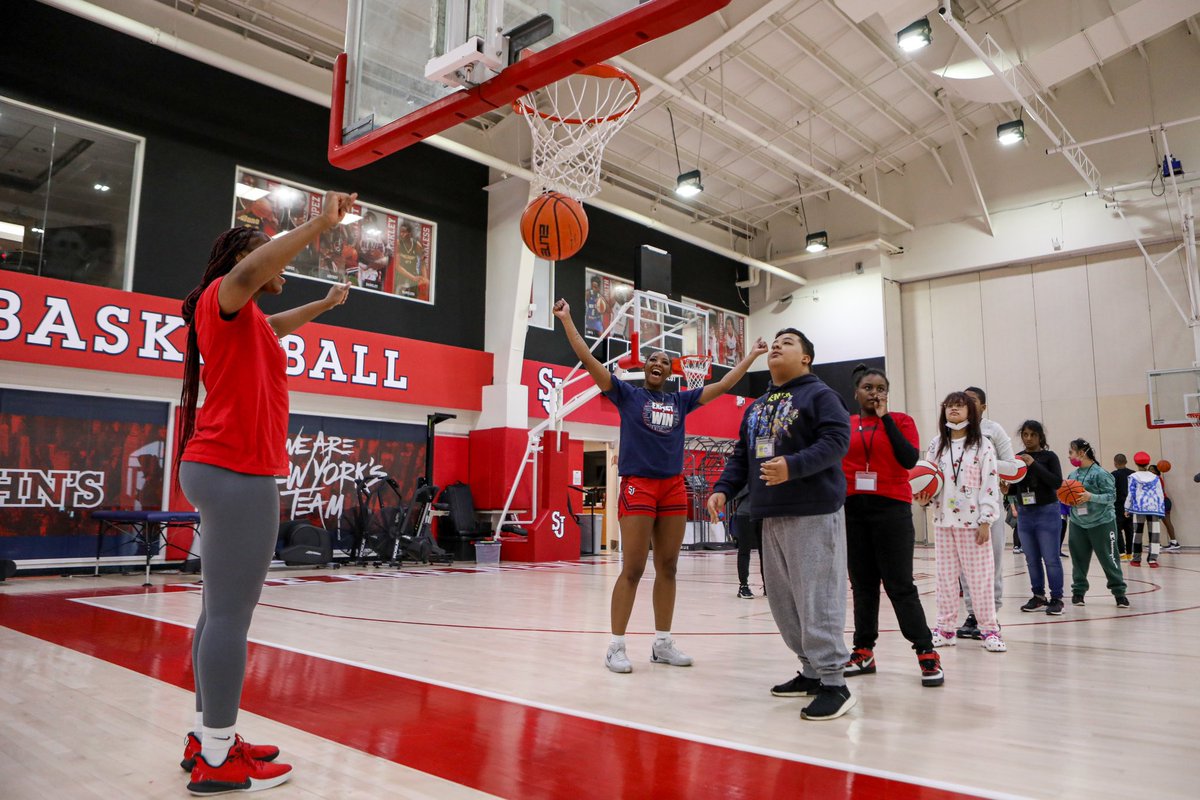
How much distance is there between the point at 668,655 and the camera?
4.02 meters

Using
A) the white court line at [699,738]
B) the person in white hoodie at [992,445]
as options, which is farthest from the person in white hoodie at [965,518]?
the white court line at [699,738]

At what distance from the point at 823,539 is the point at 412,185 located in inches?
461

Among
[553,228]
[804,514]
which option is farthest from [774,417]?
[553,228]

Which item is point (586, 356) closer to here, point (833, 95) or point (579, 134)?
point (579, 134)

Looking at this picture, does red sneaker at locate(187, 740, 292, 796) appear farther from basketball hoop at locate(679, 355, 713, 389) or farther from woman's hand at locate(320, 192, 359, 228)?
basketball hoop at locate(679, 355, 713, 389)

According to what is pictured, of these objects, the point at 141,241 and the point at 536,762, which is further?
the point at 141,241

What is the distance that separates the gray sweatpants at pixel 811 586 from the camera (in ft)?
10.00

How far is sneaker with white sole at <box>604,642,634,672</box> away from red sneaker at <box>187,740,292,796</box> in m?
1.86

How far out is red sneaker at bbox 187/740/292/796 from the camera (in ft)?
6.98

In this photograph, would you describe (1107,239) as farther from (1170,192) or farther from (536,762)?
(536,762)

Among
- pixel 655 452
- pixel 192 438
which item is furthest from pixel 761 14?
pixel 192 438

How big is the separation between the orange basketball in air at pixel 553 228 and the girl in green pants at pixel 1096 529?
473cm

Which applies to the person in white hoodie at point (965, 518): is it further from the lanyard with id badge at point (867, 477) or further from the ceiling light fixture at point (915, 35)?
the ceiling light fixture at point (915, 35)

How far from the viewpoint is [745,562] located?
23.7 feet
